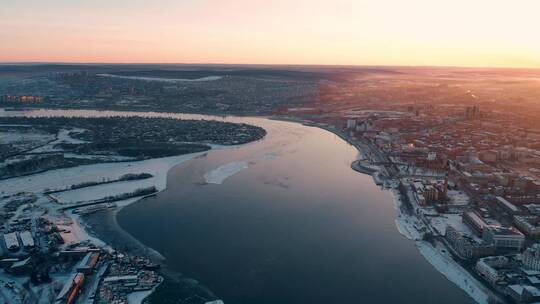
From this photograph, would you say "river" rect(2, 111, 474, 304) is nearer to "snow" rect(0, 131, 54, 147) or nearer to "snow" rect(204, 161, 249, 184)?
"snow" rect(204, 161, 249, 184)

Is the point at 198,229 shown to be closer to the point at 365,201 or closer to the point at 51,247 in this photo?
the point at 51,247

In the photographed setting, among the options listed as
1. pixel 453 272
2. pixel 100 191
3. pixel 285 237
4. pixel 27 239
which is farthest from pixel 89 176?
pixel 453 272

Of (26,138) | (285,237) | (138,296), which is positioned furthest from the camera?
(26,138)

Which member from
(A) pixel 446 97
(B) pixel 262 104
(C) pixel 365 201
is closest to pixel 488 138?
(C) pixel 365 201

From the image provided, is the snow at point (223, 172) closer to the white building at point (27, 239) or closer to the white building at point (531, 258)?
the white building at point (27, 239)

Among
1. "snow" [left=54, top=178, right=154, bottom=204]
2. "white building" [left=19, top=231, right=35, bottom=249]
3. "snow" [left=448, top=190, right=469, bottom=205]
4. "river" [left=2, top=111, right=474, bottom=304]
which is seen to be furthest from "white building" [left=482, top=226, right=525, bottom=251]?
"white building" [left=19, top=231, right=35, bottom=249]

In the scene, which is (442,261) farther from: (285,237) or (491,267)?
(285,237)
